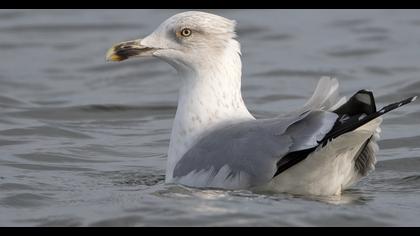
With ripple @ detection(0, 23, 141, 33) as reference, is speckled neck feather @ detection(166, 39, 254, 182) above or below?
below

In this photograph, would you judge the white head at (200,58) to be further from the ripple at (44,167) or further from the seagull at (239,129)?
the ripple at (44,167)

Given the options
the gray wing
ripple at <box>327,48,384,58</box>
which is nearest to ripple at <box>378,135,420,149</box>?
the gray wing

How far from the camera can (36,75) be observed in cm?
1428

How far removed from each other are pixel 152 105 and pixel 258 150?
5.31m

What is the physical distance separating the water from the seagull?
0.14 meters

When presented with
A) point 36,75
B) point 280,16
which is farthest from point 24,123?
point 280,16

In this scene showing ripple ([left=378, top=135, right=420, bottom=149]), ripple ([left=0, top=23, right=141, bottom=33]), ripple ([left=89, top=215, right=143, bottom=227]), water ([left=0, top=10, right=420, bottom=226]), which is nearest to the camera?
ripple ([left=89, top=215, right=143, bottom=227])

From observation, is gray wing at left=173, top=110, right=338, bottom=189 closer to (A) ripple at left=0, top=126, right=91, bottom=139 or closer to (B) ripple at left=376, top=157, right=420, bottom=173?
(B) ripple at left=376, top=157, right=420, bottom=173

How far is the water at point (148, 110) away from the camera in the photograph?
714 cm

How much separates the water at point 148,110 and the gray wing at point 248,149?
0.11 metres

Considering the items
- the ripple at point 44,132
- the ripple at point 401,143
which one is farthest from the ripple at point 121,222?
the ripple at point 44,132

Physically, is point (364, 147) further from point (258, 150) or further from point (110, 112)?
point (110, 112)

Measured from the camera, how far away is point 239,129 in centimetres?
748

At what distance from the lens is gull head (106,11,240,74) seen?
8172mm
